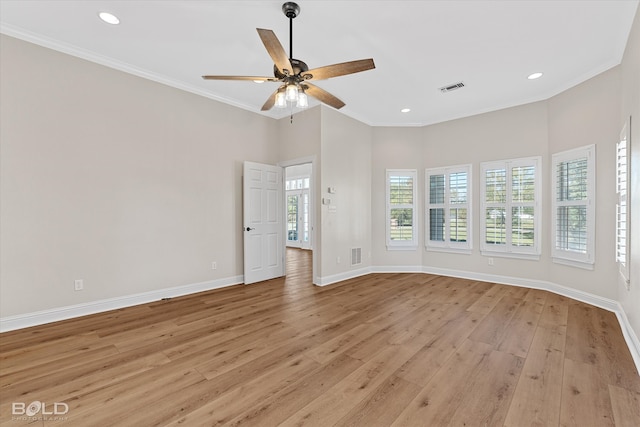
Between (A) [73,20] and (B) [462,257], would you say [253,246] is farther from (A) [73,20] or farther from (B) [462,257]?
(B) [462,257]

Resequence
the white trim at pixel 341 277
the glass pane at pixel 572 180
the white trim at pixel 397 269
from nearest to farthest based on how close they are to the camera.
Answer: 1. the glass pane at pixel 572 180
2. the white trim at pixel 341 277
3. the white trim at pixel 397 269

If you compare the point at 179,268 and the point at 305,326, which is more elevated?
the point at 179,268

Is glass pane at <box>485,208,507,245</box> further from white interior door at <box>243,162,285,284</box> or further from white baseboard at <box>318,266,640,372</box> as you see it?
white interior door at <box>243,162,285,284</box>

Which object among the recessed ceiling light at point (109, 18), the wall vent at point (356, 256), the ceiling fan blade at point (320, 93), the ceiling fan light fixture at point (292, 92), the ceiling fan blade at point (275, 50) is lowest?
the wall vent at point (356, 256)

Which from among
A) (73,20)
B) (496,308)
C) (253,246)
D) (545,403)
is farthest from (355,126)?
(545,403)

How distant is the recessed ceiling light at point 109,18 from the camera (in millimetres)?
2784

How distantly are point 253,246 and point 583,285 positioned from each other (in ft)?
16.9

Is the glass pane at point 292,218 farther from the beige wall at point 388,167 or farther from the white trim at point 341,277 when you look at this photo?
the white trim at point 341,277

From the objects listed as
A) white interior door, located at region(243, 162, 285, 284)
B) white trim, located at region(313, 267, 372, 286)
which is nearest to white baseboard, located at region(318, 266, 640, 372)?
white trim, located at region(313, 267, 372, 286)

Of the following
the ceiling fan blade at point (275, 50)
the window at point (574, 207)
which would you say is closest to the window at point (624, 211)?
the window at point (574, 207)

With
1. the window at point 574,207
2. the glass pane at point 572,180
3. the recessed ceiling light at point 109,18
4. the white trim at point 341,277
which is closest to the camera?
the recessed ceiling light at point 109,18

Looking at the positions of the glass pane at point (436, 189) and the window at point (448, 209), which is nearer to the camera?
the window at point (448, 209)

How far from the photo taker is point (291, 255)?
8500mm

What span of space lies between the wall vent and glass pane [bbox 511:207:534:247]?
8.94ft
